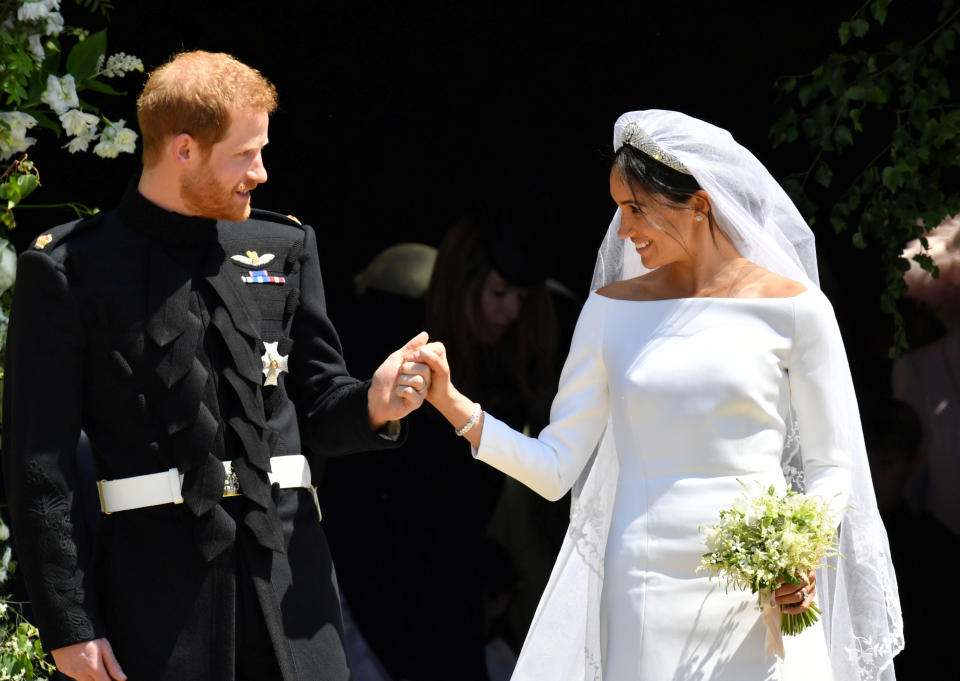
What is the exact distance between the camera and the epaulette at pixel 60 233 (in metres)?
2.66

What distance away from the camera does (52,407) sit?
2561 mm

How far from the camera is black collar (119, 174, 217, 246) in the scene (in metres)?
2.74

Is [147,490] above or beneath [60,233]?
beneath

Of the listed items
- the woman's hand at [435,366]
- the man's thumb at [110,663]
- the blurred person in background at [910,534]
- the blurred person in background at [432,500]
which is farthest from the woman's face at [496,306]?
the man's thumb at [110,663]

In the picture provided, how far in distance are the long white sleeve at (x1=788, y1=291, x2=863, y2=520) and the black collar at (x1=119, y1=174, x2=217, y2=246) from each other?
1.36 m

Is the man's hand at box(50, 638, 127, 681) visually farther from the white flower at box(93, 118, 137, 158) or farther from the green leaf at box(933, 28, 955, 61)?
the green leaf at box(933, 28, 955, 61)

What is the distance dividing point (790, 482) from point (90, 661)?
1.66 metres

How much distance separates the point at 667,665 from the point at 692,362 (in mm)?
671

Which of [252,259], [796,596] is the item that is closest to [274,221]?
[252,259]

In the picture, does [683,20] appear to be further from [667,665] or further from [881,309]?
[667,665]

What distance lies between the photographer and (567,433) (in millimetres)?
3070

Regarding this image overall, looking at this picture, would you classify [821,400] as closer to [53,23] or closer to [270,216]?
[270,216]

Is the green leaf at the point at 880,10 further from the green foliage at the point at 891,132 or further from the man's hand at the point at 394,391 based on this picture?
the man's hand at the point at 394,391

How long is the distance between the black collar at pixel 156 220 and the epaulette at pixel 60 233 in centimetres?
6
